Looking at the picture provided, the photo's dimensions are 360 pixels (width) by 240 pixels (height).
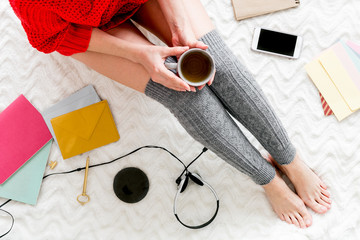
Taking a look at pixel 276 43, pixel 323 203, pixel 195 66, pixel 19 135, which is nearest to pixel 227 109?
pixel 195 66

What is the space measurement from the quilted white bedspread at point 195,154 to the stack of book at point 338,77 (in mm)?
23

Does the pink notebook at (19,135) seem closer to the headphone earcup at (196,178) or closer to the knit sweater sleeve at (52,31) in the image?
the knit sweater sleeve at (52,31)

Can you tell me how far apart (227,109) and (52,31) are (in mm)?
450

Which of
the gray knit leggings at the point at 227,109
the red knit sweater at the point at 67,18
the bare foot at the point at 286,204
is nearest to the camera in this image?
the red knit sweater at the point at 67,18

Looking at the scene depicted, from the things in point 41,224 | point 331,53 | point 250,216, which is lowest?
point 250,216

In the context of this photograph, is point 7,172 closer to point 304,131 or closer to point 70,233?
point 70,233

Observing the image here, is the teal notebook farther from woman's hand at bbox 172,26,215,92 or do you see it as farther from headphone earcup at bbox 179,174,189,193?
woman's hand at bbox 172,26,215,92

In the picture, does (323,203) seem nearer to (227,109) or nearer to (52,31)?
(227,109)

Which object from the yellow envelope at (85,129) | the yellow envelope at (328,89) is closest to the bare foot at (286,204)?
the yellow envelope at (328,89)

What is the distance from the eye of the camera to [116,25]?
28.9 inches

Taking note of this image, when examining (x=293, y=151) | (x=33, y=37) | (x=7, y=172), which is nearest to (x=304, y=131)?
(x=293, y=151)

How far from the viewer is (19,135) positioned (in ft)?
3.09

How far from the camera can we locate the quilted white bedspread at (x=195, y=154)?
2.93ft

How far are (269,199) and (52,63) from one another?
782 mm
